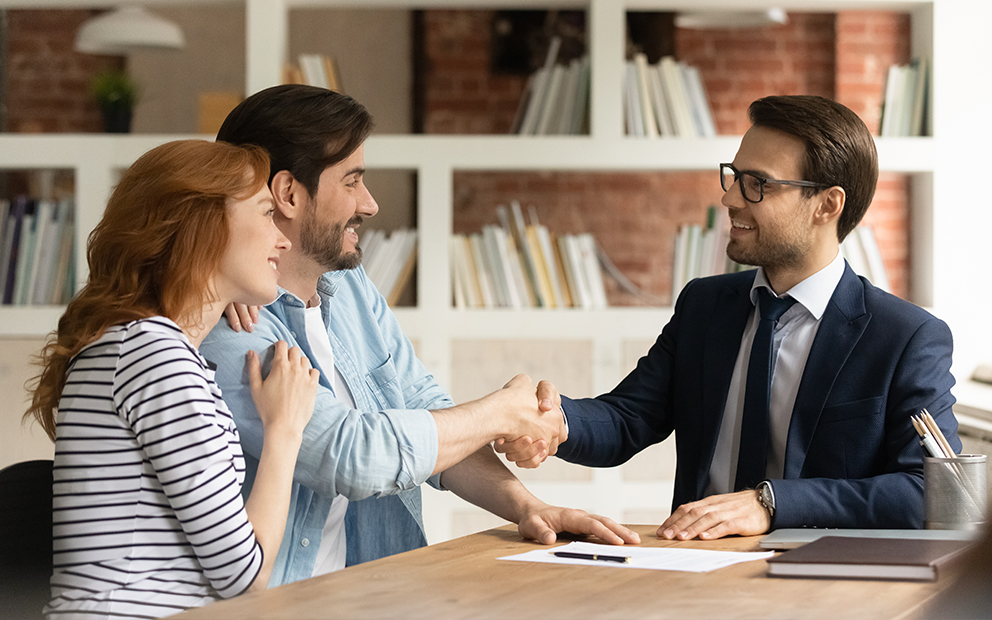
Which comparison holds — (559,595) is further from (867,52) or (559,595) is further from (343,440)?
(867,52)

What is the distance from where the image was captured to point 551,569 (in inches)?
50.8

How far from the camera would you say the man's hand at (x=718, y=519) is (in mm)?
1511

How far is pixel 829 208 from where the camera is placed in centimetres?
197

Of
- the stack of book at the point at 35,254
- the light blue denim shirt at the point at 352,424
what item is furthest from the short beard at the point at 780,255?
the stack of book at the point at 35,254

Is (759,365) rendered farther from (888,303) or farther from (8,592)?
(8,592)

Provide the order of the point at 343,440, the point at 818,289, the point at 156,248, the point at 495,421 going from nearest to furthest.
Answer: the point at 156,248
the point at 343,440
the point at 495,421
the point at 818,289

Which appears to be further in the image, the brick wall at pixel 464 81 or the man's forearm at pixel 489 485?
the brick wall at pixel 464 81

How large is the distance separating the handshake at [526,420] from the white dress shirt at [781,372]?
0.32 meters

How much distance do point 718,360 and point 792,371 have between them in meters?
0.16

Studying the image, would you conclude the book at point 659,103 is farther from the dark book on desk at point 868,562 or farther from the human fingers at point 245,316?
the dark book on desk at point 868,562

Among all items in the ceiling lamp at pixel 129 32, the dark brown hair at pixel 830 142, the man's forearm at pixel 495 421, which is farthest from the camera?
the ceiling lamp at pixel 129 32

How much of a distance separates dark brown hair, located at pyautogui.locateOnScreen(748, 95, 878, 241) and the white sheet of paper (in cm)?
88

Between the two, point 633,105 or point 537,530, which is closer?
point 537,530

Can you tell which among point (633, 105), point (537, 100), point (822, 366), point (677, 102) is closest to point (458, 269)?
point (537, 100)
